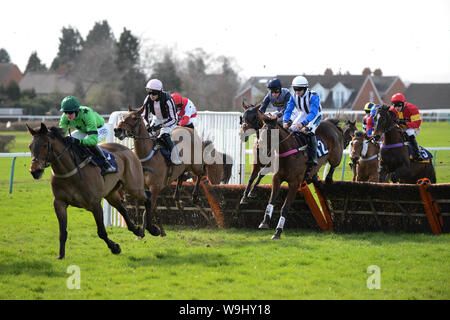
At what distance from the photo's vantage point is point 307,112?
9734 millimetres

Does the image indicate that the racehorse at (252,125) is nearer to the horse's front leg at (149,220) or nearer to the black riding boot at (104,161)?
the horse's front leg at (149,220)

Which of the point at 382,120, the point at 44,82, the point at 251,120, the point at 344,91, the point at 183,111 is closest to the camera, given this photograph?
the point at 251,120

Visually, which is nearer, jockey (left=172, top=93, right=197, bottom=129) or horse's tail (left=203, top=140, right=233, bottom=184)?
jockey (left=172, top=93, right=197, bottom=129)

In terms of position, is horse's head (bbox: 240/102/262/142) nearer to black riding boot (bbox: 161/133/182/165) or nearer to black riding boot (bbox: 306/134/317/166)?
black riding boot (bbox: 306/134/317/166)

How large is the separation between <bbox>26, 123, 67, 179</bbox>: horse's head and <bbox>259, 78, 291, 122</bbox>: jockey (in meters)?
3.49

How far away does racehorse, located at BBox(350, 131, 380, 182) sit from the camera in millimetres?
11873

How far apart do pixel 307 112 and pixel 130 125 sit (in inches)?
115

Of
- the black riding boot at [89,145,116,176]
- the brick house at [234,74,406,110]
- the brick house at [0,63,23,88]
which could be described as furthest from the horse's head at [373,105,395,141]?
the brick house at [0,63,23,88]

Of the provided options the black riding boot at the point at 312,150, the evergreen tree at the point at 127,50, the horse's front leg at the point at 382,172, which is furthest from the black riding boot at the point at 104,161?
the evergreen tree at the point at 127,50

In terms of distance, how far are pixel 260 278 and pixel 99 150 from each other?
290 centimetres

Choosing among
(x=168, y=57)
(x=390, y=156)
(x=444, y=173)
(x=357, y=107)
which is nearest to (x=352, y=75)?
(x=357, y=107)

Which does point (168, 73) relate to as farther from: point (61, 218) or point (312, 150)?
point (61, 218)

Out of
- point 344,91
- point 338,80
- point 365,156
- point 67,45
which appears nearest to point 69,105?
point 365,156
